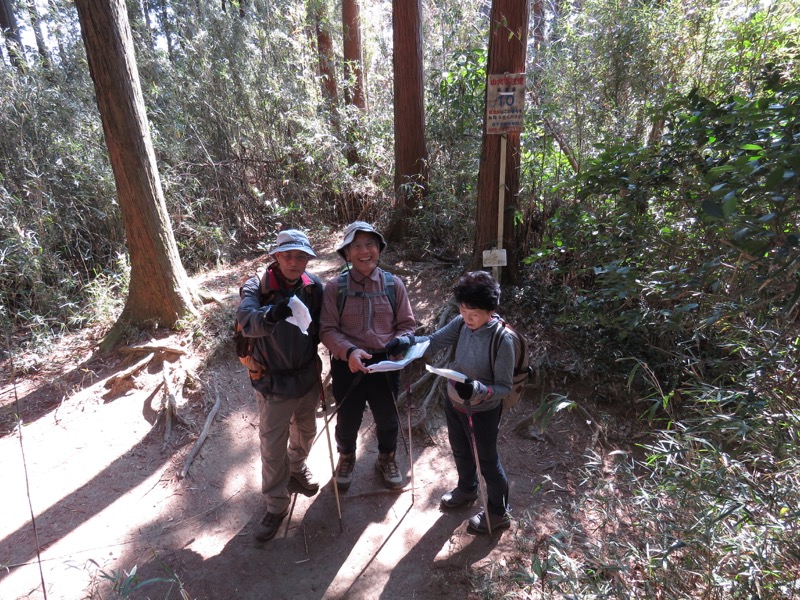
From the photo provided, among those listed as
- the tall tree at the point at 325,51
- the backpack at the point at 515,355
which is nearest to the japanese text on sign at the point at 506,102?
the backpack at the point at 515,355

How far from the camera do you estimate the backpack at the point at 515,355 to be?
2709mm

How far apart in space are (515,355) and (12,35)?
1177cm

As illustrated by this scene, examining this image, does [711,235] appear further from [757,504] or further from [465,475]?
[465,475]

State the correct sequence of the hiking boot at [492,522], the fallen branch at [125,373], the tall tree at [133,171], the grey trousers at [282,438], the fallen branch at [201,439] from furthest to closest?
the fallen branch at [125,373] → the tall tree at [133,171] → the fallen branch at [201,439] → the hiking boot at [492,522] → the grey trousers at [282,438]

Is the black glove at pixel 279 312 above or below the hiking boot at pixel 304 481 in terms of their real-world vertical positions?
above

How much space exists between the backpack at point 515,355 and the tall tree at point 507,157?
288 centimetres

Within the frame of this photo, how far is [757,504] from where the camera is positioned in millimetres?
2021

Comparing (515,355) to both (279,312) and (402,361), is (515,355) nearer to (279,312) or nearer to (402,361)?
(402,361)

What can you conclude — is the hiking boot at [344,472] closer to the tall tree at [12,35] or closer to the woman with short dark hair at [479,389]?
the woman with short dark hair at [479,389]

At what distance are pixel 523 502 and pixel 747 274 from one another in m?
2.30

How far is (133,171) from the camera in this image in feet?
16.9

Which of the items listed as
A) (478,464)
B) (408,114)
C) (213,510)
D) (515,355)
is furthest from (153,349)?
(408,114)

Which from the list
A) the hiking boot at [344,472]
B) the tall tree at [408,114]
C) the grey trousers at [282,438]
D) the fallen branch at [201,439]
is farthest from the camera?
the tall tree at [408,114]

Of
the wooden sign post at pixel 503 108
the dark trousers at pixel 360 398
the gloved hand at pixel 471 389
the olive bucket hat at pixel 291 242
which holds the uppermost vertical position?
the wooden sign post at pixel 503 108
